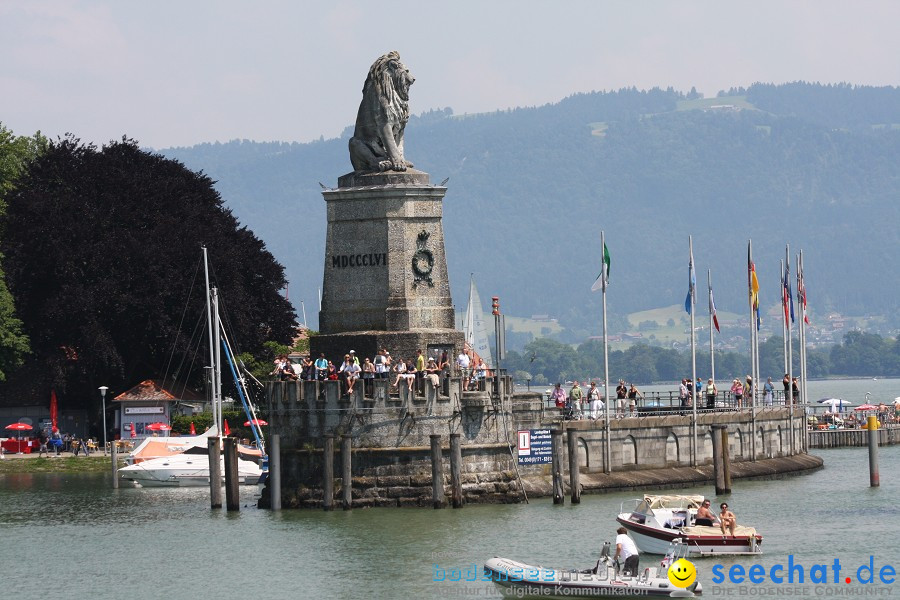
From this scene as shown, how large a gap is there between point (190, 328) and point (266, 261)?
808 cm

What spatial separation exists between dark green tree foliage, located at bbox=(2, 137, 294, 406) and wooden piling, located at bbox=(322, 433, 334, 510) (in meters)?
36.9

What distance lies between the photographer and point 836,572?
50.1 m

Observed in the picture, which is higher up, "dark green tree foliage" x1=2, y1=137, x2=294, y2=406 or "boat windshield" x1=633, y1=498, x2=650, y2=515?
"dark green tree foliage" x1=2, y1=137, x2=294, y2=406

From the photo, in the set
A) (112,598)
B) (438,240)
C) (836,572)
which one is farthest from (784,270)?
(112,598)

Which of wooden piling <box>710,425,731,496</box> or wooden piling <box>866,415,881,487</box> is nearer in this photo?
wooden piling <box>710,425,731,496</box>

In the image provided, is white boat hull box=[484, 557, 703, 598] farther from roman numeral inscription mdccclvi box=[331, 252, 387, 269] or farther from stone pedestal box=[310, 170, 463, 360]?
roman numeral inscription mdccclvi box=[331, 252, 387, 269]

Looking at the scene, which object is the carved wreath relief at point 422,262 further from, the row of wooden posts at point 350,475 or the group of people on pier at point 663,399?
the group of people on pier at point 663,399

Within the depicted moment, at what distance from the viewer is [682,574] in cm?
4653

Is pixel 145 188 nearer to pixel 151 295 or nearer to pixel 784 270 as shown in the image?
pixel 151 295

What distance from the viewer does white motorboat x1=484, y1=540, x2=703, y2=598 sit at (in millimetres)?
45438

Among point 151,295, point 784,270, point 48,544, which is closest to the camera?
point 48,544

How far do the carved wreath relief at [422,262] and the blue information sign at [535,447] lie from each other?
18.9 feet

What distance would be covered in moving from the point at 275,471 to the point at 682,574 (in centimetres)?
1839

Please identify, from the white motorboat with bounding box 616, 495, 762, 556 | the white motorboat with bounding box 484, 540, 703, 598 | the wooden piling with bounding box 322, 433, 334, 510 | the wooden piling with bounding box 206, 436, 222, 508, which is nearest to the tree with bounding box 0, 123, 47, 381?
the wooden piling with bounding box 206, 436, 222, 508
